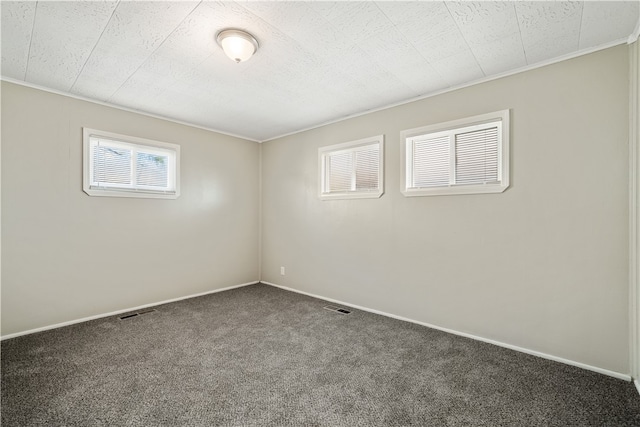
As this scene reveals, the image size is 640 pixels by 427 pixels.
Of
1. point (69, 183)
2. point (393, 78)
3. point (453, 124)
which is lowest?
point (69, 183)

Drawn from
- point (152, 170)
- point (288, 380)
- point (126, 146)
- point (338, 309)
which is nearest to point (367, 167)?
point (338, 309)

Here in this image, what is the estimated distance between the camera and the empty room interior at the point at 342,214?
78.5 inches

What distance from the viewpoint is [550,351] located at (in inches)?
100

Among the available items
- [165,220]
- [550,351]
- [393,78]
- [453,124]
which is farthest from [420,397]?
[165,220]

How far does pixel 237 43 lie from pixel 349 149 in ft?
7.15

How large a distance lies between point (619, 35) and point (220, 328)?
4.32 m

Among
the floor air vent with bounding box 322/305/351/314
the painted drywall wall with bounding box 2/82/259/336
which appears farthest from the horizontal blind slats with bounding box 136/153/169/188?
the floor air vent with bounding box 322/305/351/314

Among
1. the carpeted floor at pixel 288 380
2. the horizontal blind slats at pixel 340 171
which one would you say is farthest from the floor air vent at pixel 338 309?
the horizontal blind slats at pixel 340 171

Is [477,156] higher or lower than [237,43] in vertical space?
lower

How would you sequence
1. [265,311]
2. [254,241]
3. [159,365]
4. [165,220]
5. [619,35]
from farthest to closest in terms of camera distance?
1. [254,241]
2. [165,220]
3. [265,311]
4. [159,365]
5. [619,35]

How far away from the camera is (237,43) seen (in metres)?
2.17

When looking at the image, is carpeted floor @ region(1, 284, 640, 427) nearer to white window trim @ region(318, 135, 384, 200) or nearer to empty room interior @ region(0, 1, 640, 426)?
empty room interior @ region(0, 1, 640, 426)

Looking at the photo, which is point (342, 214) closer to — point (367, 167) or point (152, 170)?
point (367, 167)

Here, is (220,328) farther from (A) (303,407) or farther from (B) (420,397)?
(B) (420,397)
